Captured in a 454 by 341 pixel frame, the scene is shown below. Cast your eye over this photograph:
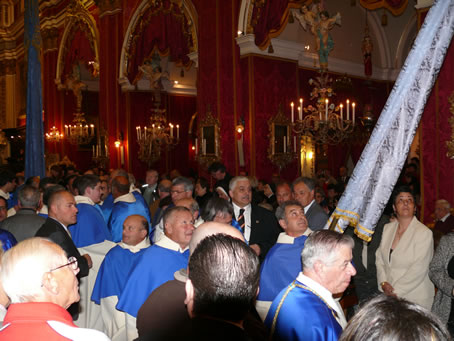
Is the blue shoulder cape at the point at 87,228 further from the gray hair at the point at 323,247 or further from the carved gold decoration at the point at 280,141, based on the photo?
the carved gold decoration at the point at 280,141

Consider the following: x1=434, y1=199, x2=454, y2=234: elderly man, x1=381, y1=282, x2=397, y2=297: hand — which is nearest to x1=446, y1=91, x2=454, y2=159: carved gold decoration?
x1=434, y1=199, x2=454, y2=234: elderly man

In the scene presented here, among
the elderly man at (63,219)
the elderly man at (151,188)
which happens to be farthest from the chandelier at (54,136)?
the elderly man at (63,219)

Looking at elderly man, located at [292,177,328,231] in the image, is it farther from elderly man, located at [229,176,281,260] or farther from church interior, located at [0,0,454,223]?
church interior, located at [0,0,454,223]

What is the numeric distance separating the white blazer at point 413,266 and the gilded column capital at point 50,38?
2056 cm

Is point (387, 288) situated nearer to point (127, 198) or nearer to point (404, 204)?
point (404, 204)

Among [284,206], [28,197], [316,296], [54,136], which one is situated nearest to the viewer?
[316,296]

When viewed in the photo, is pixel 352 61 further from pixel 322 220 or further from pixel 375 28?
pixel 322 220

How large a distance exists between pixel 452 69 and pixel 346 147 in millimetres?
10116

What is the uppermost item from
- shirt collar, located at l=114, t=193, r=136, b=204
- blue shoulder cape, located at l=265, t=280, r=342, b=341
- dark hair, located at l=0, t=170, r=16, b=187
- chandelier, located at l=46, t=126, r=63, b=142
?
chandelier, located at l=46, t=126, r=63, b=142

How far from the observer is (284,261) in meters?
3.79

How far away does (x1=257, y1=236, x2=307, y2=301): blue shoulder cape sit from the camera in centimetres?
375

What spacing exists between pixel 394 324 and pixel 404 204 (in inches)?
126

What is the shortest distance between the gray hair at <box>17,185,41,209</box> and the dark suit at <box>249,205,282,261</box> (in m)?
2.33

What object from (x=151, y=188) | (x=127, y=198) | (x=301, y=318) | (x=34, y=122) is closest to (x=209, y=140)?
(x=151, y=188)
